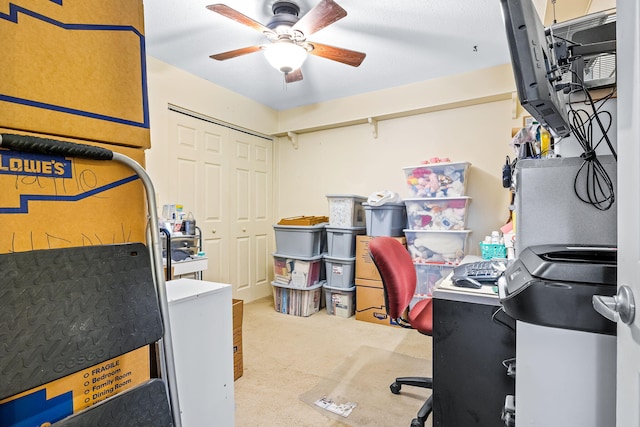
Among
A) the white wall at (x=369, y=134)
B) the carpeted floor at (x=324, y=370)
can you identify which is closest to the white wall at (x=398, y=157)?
the white wall at (x=369, y=134)

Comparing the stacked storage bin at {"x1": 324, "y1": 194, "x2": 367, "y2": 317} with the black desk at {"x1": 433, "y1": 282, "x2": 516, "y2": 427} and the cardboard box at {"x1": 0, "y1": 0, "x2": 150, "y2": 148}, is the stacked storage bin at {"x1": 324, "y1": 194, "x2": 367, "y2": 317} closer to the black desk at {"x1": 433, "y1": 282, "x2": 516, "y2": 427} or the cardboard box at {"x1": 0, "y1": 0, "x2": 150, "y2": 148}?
the black desk at {"x1": 433, "y1": 282, "x2": 516, "y2": 427}

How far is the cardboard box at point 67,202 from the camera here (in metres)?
0.75

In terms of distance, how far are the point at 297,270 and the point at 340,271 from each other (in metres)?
0.47

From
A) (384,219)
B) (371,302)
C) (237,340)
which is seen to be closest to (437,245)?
(384,219)

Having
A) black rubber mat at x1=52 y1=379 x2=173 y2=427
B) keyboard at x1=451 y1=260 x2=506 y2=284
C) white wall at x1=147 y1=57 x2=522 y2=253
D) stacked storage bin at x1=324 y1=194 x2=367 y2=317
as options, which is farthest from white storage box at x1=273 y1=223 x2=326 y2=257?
black rubber mat at x1=52 y1=379 x2=173 y2=427

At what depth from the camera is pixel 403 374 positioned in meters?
2.23

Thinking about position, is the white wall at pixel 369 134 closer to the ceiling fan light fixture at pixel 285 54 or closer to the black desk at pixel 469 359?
the ceiling fan light fixture at pixel 285 54

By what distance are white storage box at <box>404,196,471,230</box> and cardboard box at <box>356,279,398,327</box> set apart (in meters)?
0.71

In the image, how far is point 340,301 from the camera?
352cm

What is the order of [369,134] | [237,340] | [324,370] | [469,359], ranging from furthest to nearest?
[369,134] → [324,370] → [237,340] → [469,359]

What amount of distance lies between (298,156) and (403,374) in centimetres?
298

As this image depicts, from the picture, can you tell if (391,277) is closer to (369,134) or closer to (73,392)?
(73,392)

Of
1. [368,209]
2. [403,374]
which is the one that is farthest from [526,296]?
[368,209]

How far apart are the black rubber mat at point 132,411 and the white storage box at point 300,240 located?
267 cm
